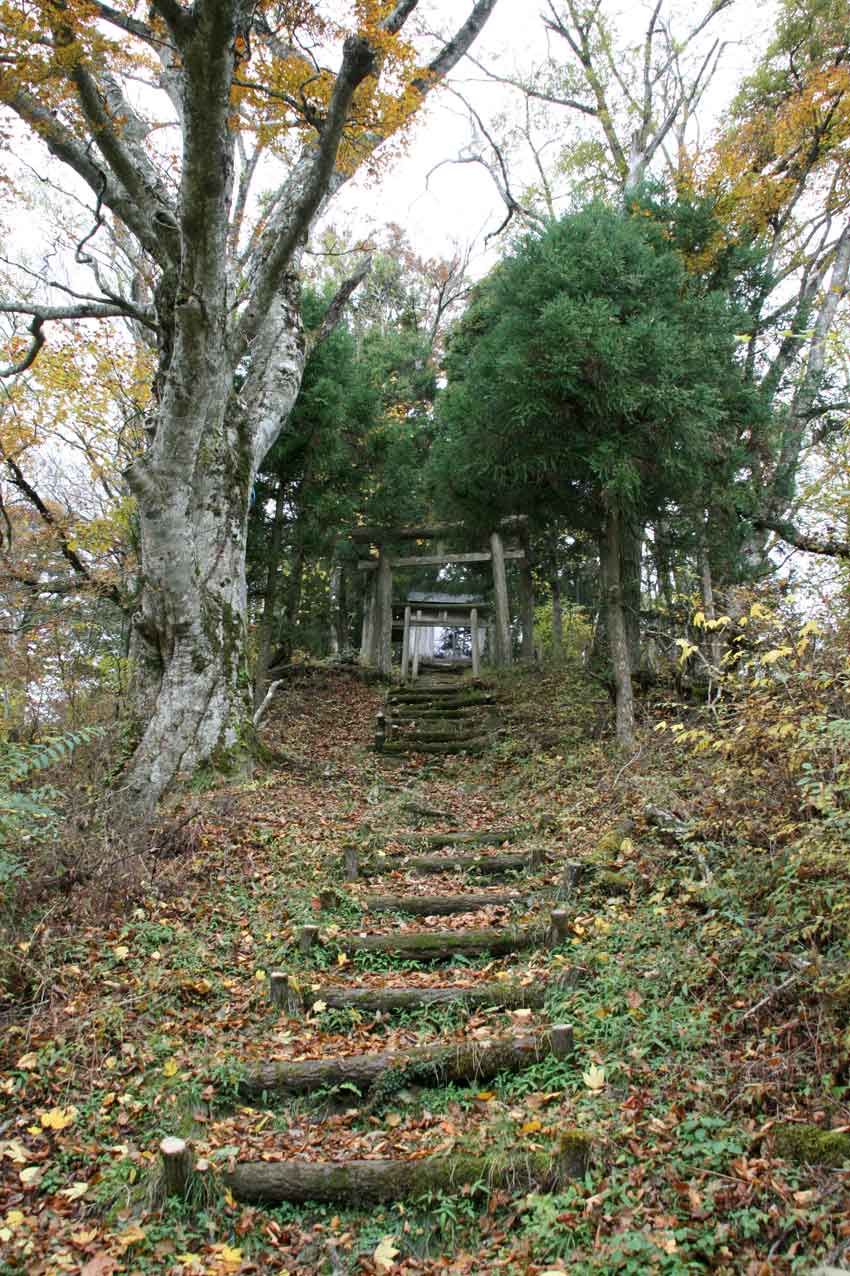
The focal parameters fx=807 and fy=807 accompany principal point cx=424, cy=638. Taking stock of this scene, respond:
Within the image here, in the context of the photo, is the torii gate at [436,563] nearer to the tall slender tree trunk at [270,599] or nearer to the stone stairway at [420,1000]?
the tall slender tree trunk at [270,599]

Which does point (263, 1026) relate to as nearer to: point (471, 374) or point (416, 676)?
point (471, 374)

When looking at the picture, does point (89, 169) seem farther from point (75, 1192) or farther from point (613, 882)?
point (75, 1192)

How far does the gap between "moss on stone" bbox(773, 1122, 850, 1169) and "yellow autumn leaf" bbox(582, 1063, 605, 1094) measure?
2.57 feet

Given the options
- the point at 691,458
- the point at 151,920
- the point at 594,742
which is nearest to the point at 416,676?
the point at 594,742

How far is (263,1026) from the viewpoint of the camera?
4.45 m

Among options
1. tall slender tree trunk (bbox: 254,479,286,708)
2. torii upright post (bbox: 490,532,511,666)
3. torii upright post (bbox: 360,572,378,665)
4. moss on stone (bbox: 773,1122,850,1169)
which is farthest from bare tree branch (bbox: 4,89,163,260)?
torii upright post (bbox: 360,572,378,665)

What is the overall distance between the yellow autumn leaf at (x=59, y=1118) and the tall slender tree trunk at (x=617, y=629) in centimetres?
624

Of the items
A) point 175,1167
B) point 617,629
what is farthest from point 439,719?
point 175,1167

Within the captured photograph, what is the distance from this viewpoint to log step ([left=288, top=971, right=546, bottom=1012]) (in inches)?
175

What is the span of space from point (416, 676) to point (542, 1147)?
13.7 meters

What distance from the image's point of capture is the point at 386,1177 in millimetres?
3330

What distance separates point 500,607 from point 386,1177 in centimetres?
1260

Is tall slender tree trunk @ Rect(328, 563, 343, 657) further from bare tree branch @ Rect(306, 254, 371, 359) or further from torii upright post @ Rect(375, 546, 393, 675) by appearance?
bare tree branch @ Rect(306, 254, 371, 359)

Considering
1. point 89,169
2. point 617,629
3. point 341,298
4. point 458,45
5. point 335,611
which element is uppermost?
point 458,45
